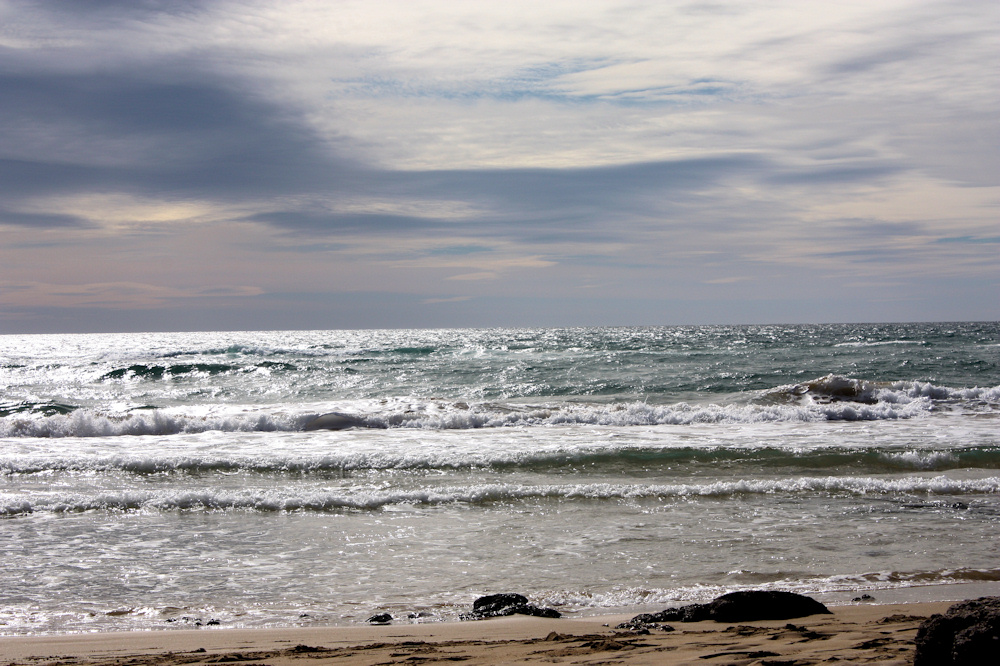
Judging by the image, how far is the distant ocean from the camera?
543 centimetres

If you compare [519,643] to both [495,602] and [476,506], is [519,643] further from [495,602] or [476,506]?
[476,506]

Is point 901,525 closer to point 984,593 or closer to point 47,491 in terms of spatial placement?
point 984,593

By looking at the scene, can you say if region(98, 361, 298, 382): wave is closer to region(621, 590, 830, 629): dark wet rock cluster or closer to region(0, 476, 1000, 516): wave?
region(0, 476, 1000, 516): wave

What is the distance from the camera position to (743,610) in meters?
4.18

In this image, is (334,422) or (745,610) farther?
(334,422)

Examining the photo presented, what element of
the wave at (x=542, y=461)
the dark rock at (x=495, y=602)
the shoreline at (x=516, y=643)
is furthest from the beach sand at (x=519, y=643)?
the wave at (x=542, y=461)

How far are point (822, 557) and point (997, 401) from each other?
1671 cm

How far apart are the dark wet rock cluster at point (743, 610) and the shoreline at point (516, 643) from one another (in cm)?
7

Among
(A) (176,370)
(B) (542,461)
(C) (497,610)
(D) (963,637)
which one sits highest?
(D) (963,637)

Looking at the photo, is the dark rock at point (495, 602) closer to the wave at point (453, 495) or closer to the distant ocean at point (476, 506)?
the distant ocean at point (476, 506)

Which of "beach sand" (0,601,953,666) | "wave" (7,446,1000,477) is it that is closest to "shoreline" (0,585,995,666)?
"beach sand" (0,601,953,666)

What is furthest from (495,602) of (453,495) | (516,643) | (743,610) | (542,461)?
(542,461)

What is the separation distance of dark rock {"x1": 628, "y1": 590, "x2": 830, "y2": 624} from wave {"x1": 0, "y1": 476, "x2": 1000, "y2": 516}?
4.29 meters

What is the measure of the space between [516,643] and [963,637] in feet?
7.57
